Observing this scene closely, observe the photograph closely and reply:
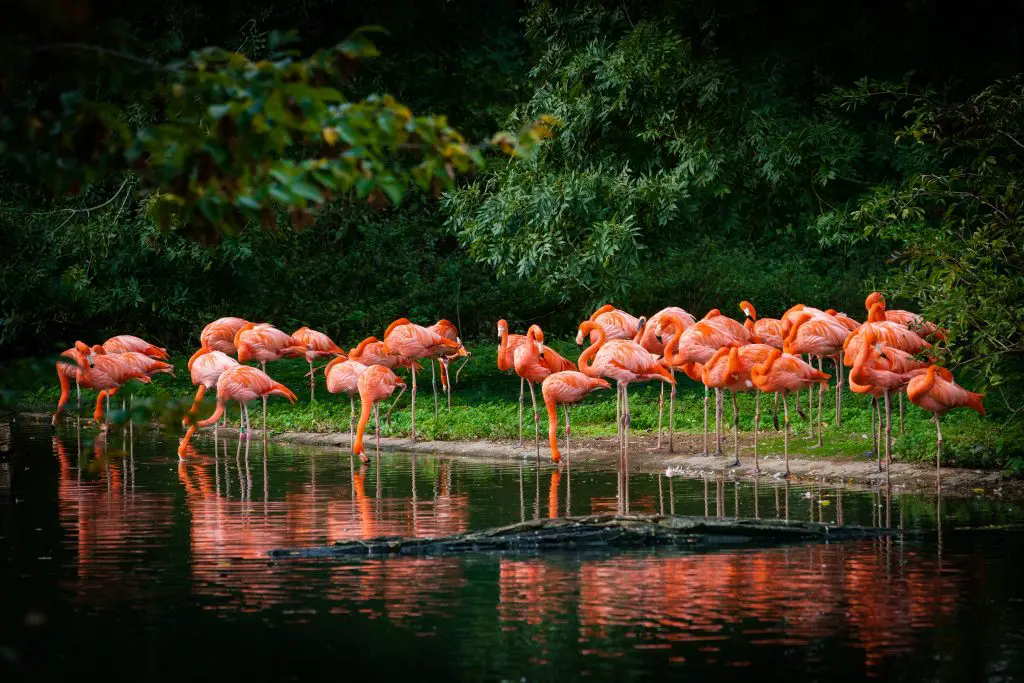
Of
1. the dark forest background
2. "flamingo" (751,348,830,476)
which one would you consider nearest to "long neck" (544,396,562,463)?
"flamingo" (751,348,830,476)

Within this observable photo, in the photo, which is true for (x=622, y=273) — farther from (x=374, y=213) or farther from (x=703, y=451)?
(x=374, y=213)

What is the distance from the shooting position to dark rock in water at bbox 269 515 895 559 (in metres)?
8.99

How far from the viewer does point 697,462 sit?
44.7 feet

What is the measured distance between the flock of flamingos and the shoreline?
200 millimetres

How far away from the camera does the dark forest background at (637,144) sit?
42.8 feet

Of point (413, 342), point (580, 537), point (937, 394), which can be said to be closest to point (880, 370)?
point (937, 394)

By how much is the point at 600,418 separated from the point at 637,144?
5075mm

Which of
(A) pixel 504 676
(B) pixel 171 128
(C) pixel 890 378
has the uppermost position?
(B) pixel 171 128

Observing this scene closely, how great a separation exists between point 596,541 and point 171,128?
4.94 metres

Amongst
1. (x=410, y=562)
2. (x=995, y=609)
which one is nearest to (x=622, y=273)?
(x=410, y=562)

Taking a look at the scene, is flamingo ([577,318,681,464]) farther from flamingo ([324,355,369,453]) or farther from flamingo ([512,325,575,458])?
flamingo ([324,355,369,453])

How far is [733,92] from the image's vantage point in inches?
725

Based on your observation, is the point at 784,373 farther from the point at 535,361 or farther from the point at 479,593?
the point at 479,593

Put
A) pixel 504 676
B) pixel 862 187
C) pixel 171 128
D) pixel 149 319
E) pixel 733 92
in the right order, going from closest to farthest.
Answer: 1. pixel 171 128
2. pixel 504 676
3. pixel 733 92
4. pixel 862 187
5. pixel 149 319
